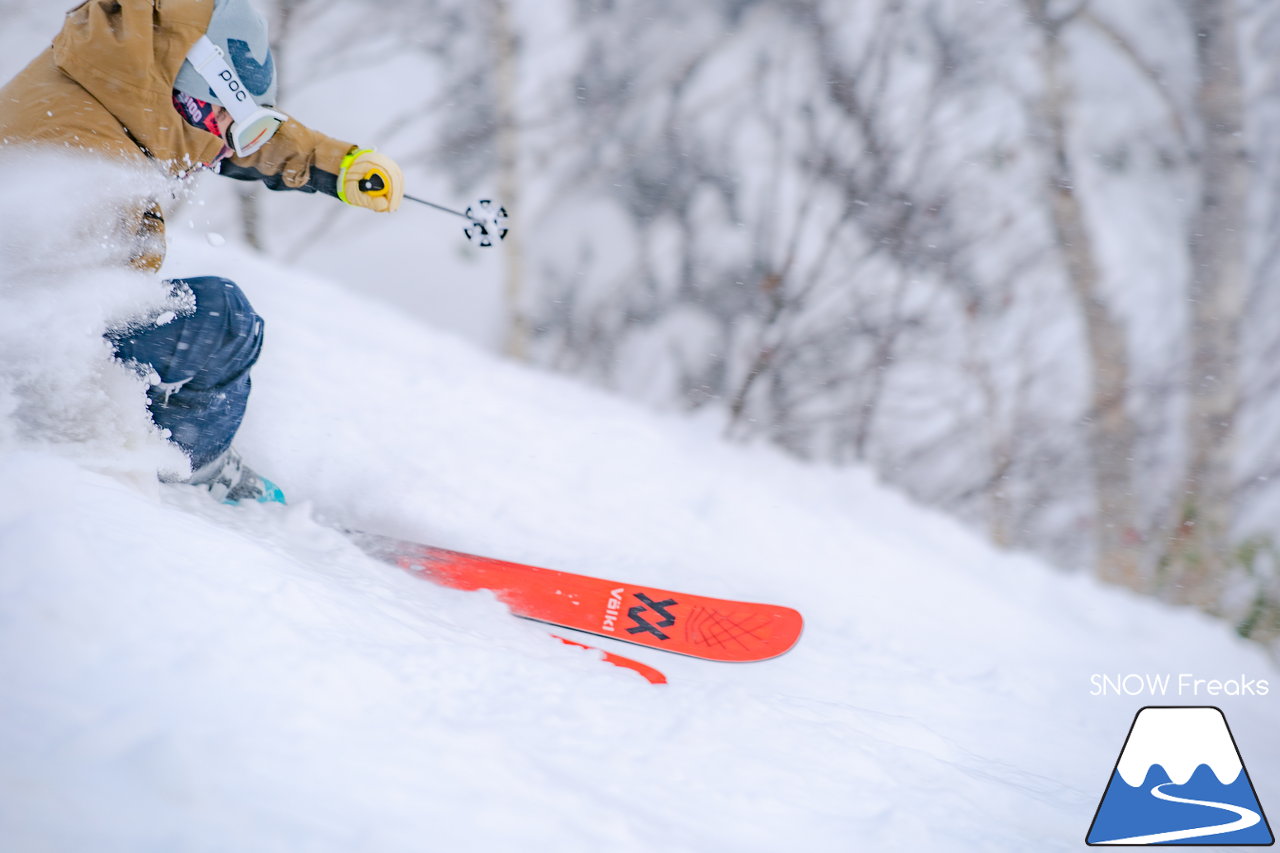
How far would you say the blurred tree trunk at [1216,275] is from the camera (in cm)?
551

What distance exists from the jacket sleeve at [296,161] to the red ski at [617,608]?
3.67 ft

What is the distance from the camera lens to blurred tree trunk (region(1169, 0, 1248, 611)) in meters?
5.51

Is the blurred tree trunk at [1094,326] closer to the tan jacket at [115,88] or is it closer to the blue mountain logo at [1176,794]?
the blue mountain logo at [1176,794]

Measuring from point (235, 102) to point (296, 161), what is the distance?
0.38m

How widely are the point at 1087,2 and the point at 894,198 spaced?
7.22ft

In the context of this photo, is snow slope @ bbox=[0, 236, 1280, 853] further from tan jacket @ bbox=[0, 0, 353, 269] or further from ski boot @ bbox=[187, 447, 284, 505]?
tan jacket @ bbox=[0, 0, 353, 269]

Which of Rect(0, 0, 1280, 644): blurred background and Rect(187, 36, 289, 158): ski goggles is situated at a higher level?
Rect(0, 0, 1280, 644): blurred background

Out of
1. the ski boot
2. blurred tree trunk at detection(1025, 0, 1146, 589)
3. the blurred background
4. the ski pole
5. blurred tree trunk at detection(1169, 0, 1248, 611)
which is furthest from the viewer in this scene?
blurred tree trunk at detection(1025, 0, 1146, 589)

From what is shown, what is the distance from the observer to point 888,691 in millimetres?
2170

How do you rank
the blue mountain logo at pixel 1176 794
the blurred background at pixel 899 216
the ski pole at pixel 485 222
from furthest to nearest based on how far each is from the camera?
the blurred background at pixel 899 216
the ski pole at pixel 485 222
the blue mountain logo at pixel 1176 794

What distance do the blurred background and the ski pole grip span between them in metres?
2.71

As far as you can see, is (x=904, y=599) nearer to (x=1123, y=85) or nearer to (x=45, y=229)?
(x=45, y=229)

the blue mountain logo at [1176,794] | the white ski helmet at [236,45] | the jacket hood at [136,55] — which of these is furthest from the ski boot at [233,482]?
the blue mountain logo at [1176,794]

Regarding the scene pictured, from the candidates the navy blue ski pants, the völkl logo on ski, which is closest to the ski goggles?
the navy blue ski pants
